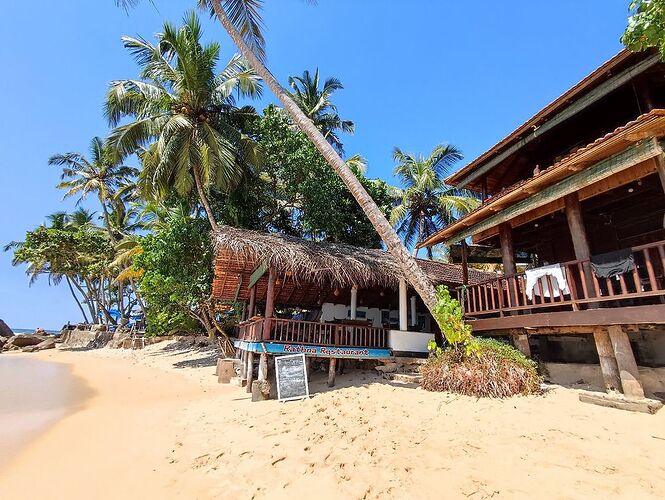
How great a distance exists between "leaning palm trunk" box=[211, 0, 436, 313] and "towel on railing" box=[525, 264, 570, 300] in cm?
213

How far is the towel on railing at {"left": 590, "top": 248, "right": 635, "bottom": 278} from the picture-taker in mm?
6241

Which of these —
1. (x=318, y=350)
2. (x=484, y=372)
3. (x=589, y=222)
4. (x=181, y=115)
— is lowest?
(x=484, y=372)

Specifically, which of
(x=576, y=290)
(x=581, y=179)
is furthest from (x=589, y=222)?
(x=581, y=179)

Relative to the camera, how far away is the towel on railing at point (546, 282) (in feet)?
24.4

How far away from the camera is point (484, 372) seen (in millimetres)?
6988

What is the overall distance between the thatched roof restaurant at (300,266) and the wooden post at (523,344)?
3250 mm

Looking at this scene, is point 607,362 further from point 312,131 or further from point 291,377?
point 312,131

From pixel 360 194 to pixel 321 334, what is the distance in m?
4.05

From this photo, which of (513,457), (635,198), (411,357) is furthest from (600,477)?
(635,198)

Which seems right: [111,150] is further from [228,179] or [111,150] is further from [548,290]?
[548,290]

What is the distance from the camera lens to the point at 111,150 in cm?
1505

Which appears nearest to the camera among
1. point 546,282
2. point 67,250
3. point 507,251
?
point 546,282

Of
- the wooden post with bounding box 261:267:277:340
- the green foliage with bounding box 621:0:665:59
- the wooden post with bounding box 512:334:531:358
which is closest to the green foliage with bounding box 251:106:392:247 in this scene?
the wooden post with bounding box 261:267:277:340

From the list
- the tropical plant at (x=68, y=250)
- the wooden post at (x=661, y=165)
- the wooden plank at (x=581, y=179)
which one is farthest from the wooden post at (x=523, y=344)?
the tropical plant at (x=68, y=250)
